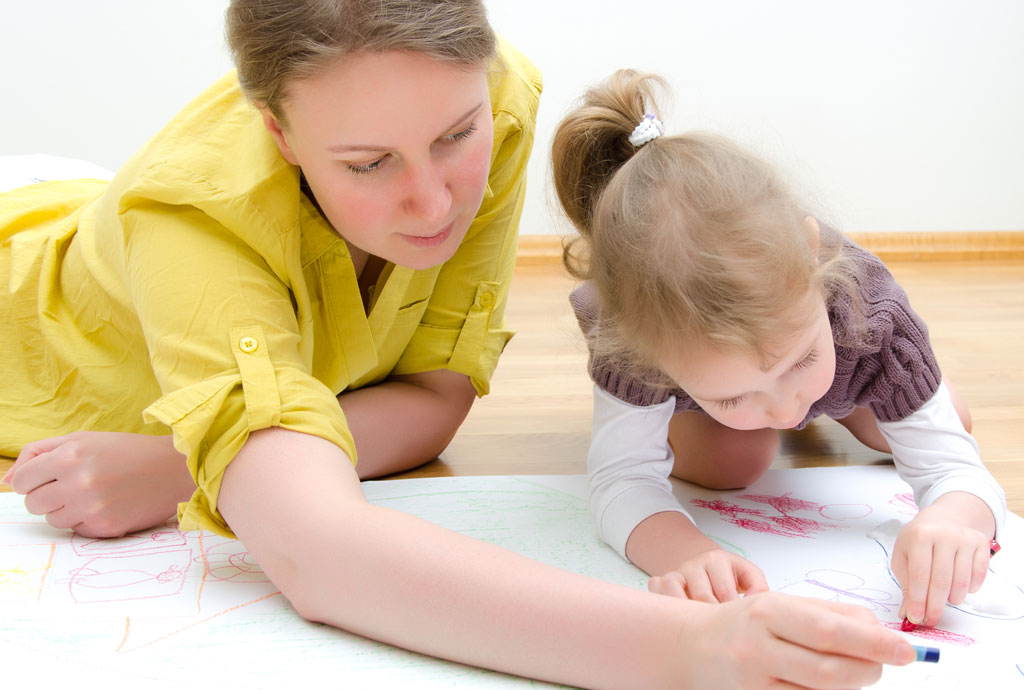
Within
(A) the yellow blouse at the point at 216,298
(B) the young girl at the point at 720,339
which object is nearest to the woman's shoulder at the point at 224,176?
(A) the yellow blouse at the point at 216,298

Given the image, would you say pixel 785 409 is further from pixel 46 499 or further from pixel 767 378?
pixel 46 499

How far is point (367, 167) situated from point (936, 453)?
46 cm

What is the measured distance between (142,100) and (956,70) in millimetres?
1669

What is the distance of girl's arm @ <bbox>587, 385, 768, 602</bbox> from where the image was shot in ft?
2.14

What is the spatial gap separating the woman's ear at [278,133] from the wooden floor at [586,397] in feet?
0.87

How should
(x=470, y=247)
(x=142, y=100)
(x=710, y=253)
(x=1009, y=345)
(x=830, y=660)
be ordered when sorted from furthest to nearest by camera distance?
(x=142, y=100), (x=1009, y=345), (x=470, y=247), (x=710, y=253), (x=830, y=660)

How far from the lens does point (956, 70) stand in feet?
7.06

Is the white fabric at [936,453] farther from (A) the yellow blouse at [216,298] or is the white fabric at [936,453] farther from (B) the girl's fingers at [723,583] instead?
(A) the yellow blouse at [216,298]

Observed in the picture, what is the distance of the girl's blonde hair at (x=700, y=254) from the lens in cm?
63

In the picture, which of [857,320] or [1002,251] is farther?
[1002,251]

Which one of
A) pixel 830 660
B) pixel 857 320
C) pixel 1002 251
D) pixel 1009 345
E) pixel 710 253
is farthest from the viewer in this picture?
pixel 1002 251

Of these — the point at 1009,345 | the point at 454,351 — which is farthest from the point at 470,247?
the point at 1009,345

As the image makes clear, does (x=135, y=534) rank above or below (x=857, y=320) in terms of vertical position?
below

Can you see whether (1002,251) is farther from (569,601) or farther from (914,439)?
(569,601)
